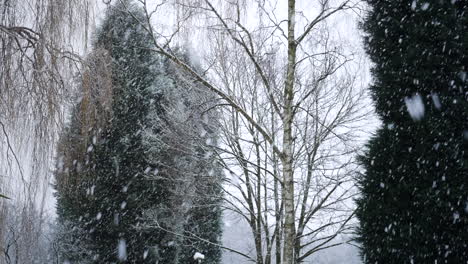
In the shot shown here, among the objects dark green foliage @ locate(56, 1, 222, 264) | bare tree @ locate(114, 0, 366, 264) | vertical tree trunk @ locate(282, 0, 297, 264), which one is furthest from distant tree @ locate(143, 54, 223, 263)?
vertical tree trunk @ locate(282, 0, 297, 264)

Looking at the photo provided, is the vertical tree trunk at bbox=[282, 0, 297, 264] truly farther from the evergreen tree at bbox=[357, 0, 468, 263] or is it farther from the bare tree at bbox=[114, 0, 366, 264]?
the evergreen tree at bbox=[357, 0, 468, 263]

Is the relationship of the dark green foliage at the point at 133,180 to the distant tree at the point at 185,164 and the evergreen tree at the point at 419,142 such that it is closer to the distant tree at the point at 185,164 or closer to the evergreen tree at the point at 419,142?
the distant tree at the point at 185,164

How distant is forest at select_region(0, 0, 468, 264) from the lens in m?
2.80

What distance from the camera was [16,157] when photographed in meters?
2.85

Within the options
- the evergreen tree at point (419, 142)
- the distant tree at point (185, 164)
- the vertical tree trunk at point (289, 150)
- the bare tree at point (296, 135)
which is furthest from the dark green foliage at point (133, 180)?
the evergreen tree at point (419, 142)

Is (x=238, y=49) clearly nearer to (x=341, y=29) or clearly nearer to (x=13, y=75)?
(x=341, y=29)

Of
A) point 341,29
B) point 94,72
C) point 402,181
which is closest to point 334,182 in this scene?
point 341,29

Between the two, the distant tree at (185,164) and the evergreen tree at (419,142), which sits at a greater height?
the distant tree at (185,164)

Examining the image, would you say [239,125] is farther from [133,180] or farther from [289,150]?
[289,150]

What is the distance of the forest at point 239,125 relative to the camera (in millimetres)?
2803

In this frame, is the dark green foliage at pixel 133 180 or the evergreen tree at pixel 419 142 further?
the dark green foliage at pixel 133 180

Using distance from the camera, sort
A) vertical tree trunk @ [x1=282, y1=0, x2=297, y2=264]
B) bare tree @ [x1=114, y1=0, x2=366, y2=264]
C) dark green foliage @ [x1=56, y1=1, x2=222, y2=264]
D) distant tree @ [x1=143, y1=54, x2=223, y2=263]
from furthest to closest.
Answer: dark green foliage @ [x1=56, y1=1, x2=222, y2=264] < distant tree @ [x1=143, y1=54, x2=223, y2=263] < bare tree @ [x1=114, y1=0, x2=366, y2=264] < vertical tree trunk @ [x1=282, y1=0, x2=297, y2=264]

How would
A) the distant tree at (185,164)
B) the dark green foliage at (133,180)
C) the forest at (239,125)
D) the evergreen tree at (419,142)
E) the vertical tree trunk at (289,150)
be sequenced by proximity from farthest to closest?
the dark green foliage at (133,180), the distant tree at (185,164), the vertical tree trunk at (289,150), the forest at (239,125), the evergreen tree at (419,142)

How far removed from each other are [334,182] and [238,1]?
3.66 m
